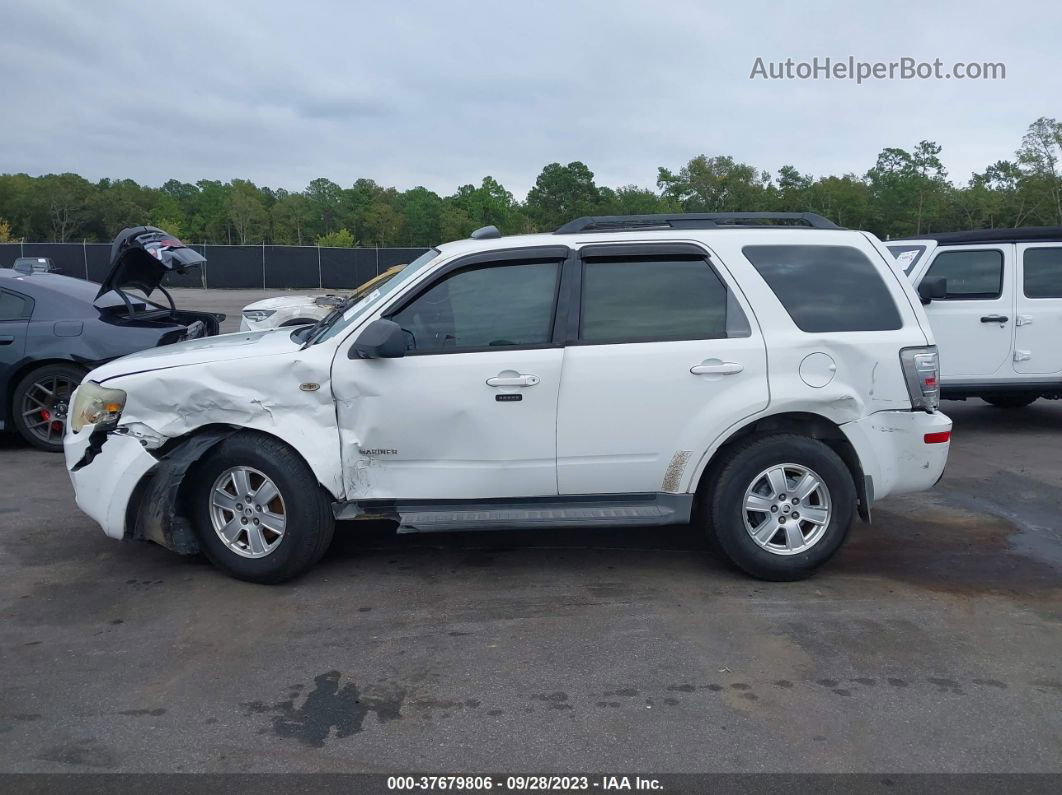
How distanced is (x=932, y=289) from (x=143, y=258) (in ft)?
24.1

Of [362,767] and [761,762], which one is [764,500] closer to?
[761,762]

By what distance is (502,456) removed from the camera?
4996 millimetres

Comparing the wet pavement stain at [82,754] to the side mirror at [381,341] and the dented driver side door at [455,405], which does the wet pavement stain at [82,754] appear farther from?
the side mirror at [381,341]

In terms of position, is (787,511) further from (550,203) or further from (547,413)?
(550,203)

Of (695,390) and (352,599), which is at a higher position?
(695,390)

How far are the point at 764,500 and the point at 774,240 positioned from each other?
148 cm

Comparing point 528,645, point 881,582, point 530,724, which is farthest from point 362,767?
point 881,582

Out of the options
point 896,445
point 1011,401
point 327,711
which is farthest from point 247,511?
point 1011,401

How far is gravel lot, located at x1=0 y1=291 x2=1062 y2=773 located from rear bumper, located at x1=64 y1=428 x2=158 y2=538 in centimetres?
43

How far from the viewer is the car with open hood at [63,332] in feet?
26.5

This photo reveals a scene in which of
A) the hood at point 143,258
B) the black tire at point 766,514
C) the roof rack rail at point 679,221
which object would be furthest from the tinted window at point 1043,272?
the hood at point 143,258

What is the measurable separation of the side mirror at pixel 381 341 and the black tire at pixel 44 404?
4.41m
